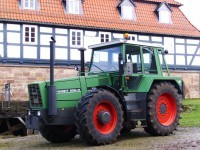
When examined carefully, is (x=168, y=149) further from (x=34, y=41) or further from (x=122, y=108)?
(x=34, y=41)

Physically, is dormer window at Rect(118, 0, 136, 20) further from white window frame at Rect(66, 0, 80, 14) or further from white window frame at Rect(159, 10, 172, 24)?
white window frame at Rect(66, 0, 80, 14)

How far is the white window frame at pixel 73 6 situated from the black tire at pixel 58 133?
718 inches

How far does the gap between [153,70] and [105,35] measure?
58.5ft

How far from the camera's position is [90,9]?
27766 mm

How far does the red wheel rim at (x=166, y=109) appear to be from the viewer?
387 inches

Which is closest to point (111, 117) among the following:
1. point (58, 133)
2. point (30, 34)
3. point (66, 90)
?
point (66, 90)

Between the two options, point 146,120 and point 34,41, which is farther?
point 34,41

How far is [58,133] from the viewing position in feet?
31.2

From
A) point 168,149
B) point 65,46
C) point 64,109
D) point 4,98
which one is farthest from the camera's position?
point 65,46

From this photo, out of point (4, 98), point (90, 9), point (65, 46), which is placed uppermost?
point (90, 9)

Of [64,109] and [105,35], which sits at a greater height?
[105,35]

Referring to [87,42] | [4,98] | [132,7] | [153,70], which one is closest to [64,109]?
[153,70]

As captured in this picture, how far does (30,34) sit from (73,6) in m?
3.89

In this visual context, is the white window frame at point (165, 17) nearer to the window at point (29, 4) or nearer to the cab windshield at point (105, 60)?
the window at point (29, 4)
